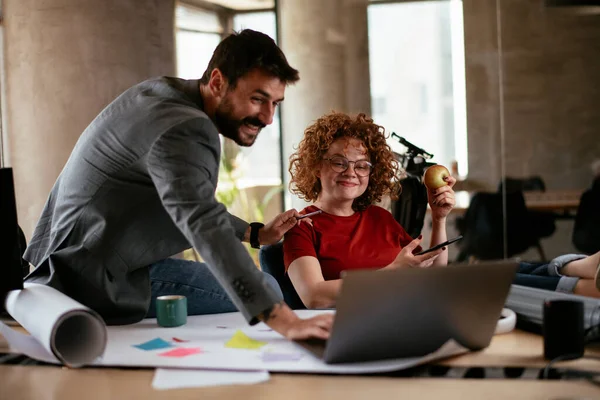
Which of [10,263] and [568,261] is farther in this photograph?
[568,261]

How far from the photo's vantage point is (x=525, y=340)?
1.71 metres

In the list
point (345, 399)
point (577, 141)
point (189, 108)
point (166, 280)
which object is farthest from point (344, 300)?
point (577, 141)

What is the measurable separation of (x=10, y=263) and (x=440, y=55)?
5.91 m

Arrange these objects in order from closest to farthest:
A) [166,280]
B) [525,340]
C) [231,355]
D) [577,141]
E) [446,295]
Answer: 1. [446,295]
2. [231,355]
3. [525,340]
4. [166,280]
5. [577,141]

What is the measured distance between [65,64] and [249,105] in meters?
2.23

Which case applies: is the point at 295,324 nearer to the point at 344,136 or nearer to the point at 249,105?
the point at 249,105

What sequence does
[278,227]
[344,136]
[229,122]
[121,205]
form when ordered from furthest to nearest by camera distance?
[344,136] → [278,227] → [229,122] → [121,205]

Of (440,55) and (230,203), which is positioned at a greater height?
(440,55)

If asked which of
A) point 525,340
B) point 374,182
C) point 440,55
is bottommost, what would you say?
point 525,340

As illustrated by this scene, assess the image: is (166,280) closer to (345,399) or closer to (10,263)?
(10,263)

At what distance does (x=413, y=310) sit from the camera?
1435mm

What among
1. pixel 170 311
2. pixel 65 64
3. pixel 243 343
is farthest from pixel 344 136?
pixel 65 64

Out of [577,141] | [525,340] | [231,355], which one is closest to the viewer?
[231,355]

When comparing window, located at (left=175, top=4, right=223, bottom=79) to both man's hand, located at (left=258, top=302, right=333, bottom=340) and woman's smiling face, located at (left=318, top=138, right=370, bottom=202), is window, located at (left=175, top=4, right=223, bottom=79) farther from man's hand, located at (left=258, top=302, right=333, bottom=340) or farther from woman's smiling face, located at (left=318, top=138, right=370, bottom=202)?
man's hand, located at (left=258, top=302, right=333, bottom=340)
